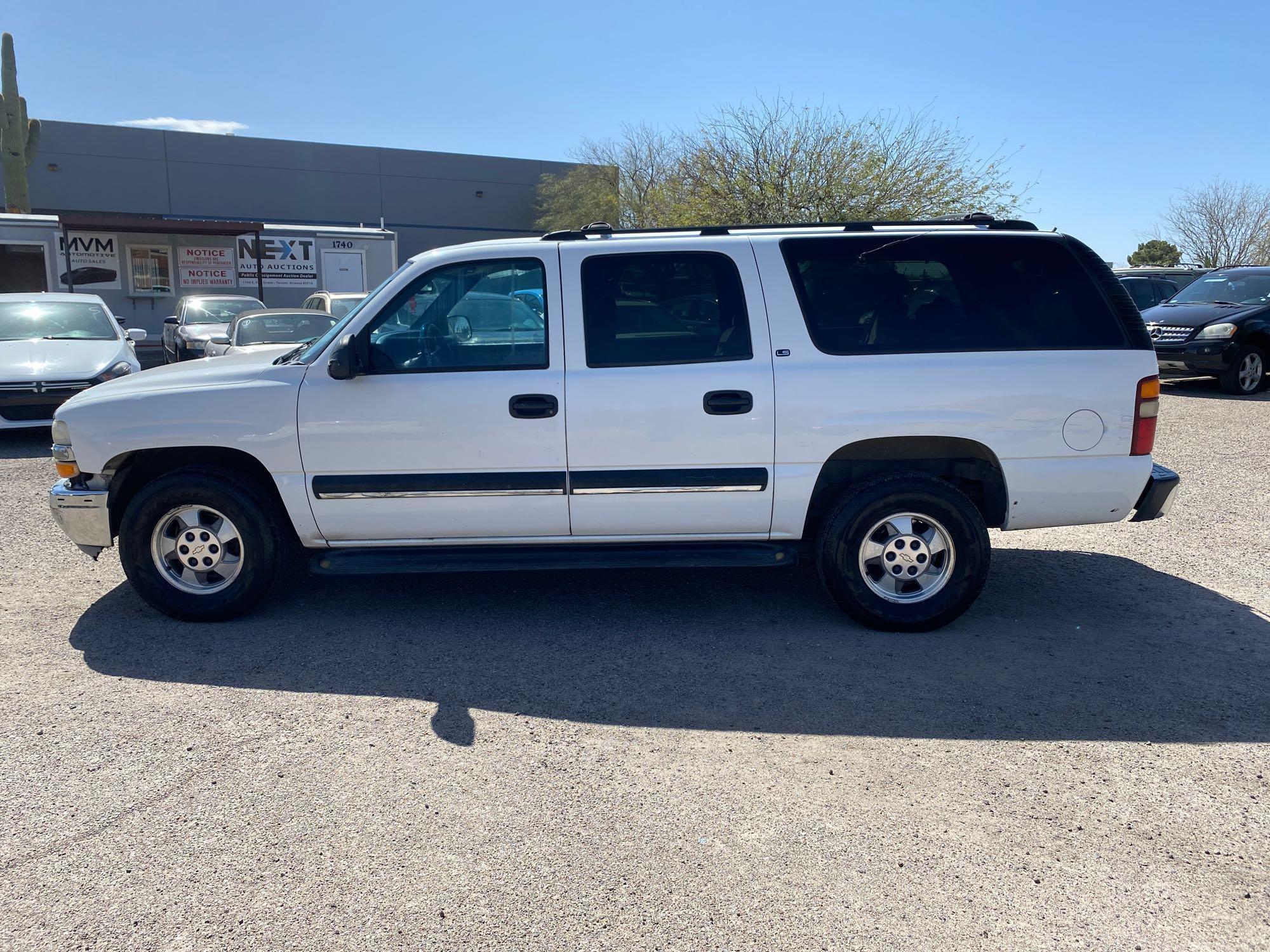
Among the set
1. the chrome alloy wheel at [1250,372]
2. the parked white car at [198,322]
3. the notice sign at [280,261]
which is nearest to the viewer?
the chrome alloy wheel at [1250,372]

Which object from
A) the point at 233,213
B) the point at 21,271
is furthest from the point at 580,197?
the point at 21,271

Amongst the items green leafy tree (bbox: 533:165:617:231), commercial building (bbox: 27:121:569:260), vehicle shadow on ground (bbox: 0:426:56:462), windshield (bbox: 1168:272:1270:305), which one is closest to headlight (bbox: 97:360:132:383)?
vehicle shadow on ground (bbox: 0:426:56:462)

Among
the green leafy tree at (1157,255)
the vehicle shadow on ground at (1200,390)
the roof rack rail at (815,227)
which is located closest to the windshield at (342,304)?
the roof rack rail at (815,227)

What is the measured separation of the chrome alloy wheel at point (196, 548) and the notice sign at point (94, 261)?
2120 centimetres

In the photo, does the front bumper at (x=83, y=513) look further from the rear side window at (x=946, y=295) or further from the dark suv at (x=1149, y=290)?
the dark suv at (x=1149, y=290)

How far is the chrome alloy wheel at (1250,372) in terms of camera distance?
14.6m

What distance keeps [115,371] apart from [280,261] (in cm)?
1561

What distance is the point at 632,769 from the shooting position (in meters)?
3.81

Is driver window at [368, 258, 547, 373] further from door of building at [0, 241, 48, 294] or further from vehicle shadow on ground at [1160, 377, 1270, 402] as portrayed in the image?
door of building at [0, 241, 48, 294]

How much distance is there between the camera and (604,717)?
13.9 ft

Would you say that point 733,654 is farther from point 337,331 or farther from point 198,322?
point 198,322

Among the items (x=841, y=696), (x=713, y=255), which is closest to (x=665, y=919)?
(x=841, y=696)

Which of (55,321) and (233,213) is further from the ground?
(233,213)

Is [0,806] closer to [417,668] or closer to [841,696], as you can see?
[417,668]
